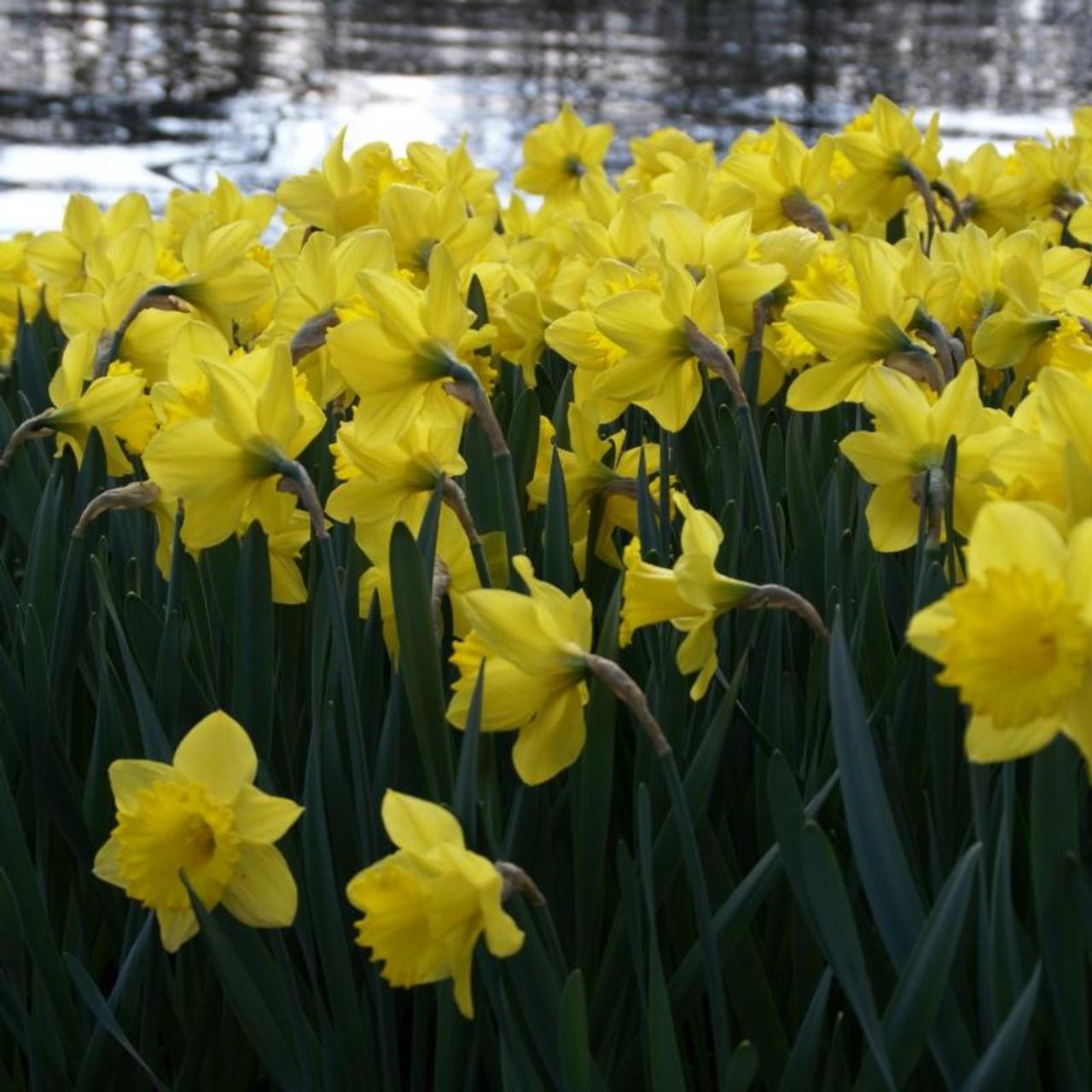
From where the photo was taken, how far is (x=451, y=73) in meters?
9.73

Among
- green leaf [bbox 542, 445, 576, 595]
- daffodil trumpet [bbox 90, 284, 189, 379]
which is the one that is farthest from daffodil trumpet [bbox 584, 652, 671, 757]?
daffodil trumpet [bbox 90, 284, 189, 379]

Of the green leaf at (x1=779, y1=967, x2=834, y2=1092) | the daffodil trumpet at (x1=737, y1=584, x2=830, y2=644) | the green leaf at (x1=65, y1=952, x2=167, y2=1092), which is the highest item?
the daffodil trumpet at (x1=737, y1=584, x2=830, y2=644)

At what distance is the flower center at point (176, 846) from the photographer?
997 mm

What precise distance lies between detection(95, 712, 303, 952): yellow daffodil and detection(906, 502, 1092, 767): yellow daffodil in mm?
412

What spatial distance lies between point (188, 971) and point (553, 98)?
8403mm

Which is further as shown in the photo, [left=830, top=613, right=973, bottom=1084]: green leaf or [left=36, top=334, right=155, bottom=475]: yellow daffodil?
[left=36, top=334, right=155, bottom=475]: yellow daffodil

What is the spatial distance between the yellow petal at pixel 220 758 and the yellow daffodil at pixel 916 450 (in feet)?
1.39

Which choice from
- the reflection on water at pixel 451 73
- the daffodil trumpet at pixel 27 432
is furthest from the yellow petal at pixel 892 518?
the reflection on water at pixel 451 73

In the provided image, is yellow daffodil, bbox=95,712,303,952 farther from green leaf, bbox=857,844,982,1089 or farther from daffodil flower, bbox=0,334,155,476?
daffodil flower, bbox=0,334,155,476

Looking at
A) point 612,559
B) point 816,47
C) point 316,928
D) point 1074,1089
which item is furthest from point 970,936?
point 816,47

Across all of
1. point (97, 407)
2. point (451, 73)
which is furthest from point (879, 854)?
point (451, 73)

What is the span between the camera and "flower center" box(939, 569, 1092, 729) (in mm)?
749

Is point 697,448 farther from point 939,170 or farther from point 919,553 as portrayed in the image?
point 939,170

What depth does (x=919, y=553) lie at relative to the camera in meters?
1.11
